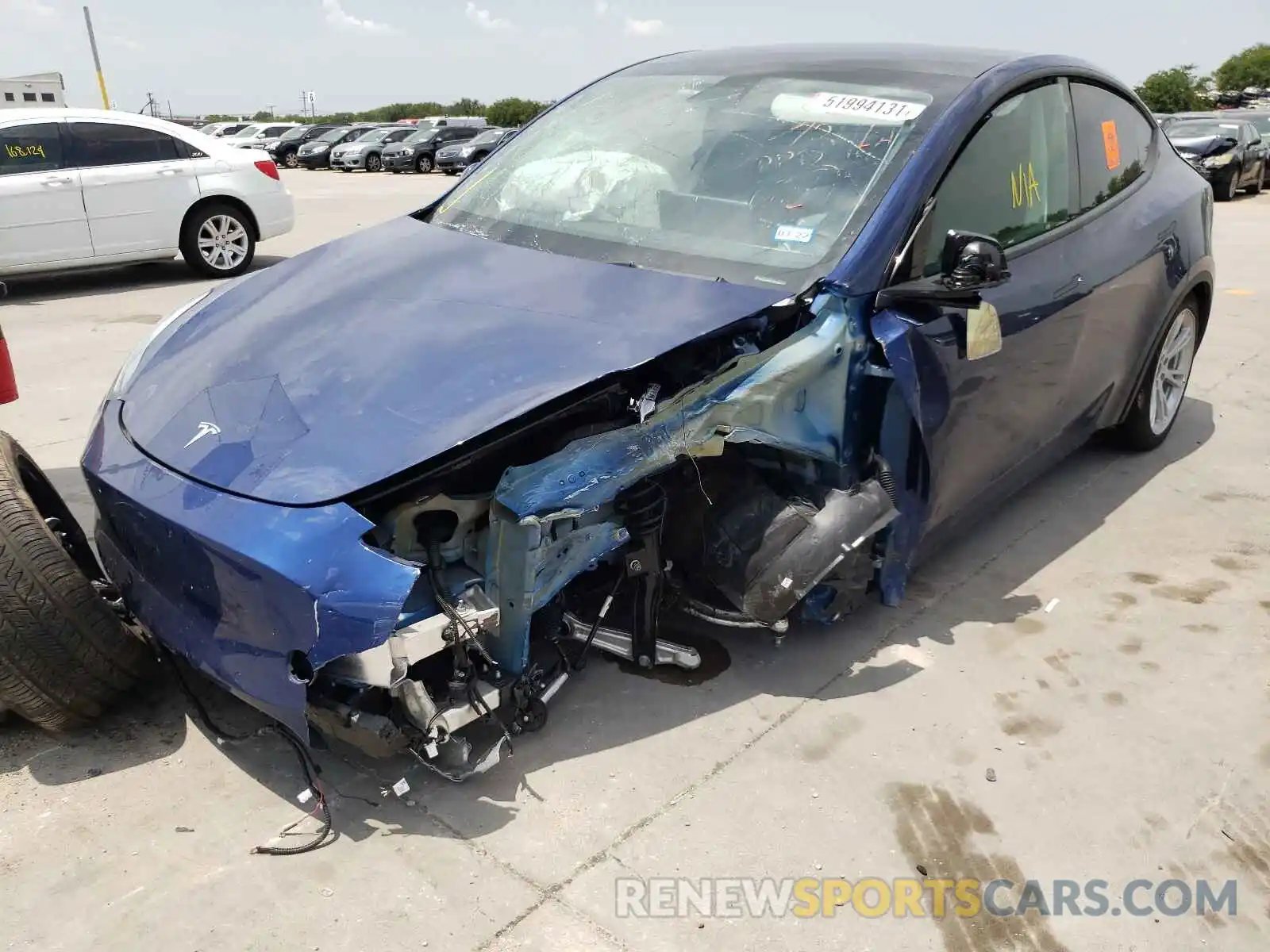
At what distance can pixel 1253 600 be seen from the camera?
11.7 ft

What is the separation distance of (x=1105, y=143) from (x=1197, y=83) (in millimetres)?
63679

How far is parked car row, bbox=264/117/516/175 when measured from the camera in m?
27.2

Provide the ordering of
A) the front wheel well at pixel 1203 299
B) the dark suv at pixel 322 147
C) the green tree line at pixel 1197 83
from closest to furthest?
the front wheel well at pixel 1203 299 → the dark suv at pixel 322 147 → the green tree line at pixel 1197 83

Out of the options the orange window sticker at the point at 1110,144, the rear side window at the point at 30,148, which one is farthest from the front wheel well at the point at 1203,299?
the rear side window at the point at 30,148

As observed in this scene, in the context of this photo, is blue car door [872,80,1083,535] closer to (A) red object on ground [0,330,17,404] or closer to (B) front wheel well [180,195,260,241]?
(A) red object on ground [0,330,17,404]

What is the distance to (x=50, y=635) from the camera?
2.50 meters

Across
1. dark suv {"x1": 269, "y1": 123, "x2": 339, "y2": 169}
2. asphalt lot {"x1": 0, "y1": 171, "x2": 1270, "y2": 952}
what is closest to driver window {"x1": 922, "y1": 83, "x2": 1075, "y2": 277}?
asphalt lot {"x1": 0, "y1": 171, "x2": 1270, "y2": 952}

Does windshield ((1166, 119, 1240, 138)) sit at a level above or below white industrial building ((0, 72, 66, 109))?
below

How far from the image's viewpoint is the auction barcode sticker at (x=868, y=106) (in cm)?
319

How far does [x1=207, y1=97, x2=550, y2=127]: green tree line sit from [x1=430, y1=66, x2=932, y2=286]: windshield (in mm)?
50047

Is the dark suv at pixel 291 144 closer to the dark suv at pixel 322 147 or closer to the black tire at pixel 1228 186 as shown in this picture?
the dark suv at pixel 322 147

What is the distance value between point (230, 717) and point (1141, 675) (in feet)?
8.78

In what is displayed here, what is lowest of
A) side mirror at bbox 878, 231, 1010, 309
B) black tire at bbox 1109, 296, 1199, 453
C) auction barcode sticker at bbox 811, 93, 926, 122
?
black tire at bbox 1109, 296, 1199, 453

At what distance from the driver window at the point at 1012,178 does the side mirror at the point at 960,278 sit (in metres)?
0.16
